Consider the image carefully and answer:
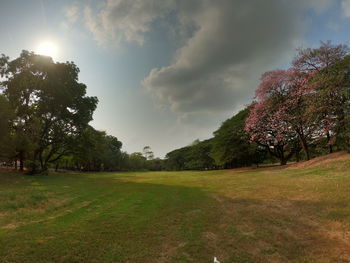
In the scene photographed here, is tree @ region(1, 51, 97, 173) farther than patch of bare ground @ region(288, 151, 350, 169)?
Yes

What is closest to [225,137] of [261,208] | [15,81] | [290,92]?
[290,92]

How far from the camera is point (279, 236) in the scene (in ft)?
16.3

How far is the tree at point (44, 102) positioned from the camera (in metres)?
25.0

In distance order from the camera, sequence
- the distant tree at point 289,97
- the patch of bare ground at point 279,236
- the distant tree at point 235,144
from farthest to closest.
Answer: the distant tree at point 235,144, the distant tree at point 289,97, the patch of bare ground at point 279,236

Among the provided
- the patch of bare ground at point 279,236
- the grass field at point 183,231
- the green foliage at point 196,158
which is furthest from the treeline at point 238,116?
the green foliage at point 196,158

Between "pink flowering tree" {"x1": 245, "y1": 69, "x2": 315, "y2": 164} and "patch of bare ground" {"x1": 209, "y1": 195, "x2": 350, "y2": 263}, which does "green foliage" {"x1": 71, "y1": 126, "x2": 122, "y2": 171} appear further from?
"patch of bare ground" {"x1": 209, "y1": 195, "x2": 350, "y2": 263}

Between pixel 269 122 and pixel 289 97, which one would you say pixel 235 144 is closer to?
pixel 269 122

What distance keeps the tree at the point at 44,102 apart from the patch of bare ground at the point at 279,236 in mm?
24566

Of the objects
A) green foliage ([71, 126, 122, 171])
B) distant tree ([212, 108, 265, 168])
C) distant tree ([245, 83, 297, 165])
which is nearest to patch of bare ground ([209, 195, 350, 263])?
distant tree ([245, 83, 297, 165])

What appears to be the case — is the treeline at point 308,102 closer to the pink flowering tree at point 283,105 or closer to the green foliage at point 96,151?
the pink flowering tree at point 283,105

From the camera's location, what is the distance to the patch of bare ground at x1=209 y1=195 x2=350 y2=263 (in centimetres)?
407

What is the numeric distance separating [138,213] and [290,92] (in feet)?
82.9

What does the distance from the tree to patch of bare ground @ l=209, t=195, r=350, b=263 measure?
2457 cm

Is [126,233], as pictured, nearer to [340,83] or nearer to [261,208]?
[261,208]
